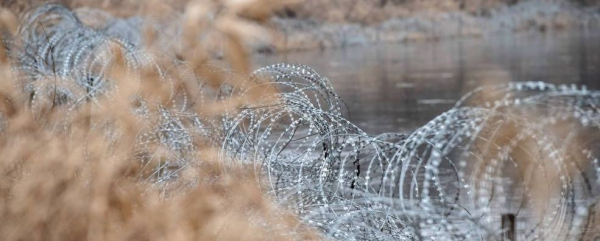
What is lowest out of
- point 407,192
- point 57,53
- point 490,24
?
point 490,24

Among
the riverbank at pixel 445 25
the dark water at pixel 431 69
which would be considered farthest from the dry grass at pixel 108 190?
the riverbank at pixel 445 25

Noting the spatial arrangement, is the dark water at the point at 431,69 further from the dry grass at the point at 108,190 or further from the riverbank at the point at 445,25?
the dry grass at the point at 108,190

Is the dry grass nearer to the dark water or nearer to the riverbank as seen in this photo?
the dark water

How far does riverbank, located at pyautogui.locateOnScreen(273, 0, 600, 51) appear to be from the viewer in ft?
112

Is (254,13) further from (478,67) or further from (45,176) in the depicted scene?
(478,67)

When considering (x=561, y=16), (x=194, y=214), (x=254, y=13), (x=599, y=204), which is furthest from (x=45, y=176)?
(x=561, y=16)

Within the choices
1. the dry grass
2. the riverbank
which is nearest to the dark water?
the riverbank

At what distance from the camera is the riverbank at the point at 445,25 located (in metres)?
34.2

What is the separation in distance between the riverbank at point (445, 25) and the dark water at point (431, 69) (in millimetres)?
1958

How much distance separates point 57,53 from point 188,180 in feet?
12.0

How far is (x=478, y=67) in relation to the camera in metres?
21.2

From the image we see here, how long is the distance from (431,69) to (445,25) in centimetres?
1601

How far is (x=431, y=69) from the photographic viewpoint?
21.6 m

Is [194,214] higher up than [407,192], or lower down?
higher up
